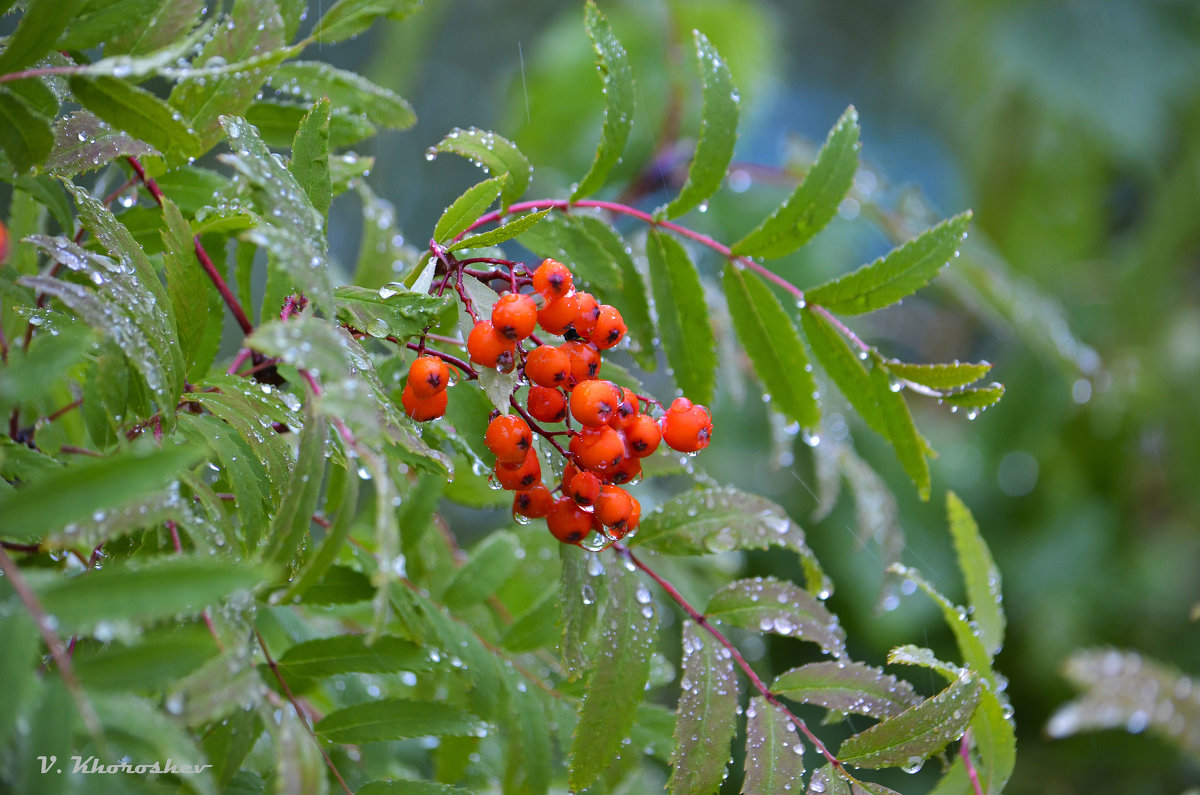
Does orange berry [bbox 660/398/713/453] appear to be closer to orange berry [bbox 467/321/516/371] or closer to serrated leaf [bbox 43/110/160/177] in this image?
orange berry [bbox 467/321/516/371]

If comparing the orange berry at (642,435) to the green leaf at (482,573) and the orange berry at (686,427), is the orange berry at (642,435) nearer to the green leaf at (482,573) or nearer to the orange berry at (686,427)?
the orange berry at (686,427)

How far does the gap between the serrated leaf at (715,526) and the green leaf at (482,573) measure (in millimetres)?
173

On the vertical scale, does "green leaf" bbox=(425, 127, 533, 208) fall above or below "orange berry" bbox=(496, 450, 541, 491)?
above

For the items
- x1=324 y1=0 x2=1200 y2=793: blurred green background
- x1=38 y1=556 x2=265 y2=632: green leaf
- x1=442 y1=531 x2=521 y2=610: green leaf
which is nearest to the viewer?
x1=38 y1=556 x2=265 y2=632: green leaf

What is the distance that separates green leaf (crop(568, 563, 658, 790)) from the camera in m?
0.46

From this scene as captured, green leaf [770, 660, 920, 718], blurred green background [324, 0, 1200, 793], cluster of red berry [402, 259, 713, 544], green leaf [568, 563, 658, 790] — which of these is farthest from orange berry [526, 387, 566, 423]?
blurred green background [324, 0, 1200, 793]

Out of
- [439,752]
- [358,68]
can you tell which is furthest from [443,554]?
[358,68]

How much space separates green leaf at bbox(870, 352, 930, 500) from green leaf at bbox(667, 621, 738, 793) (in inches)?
6.7

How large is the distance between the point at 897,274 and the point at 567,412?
24cm

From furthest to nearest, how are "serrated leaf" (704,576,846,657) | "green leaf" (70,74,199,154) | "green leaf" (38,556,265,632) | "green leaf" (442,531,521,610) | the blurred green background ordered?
Result: the blurred green background, "green leaf" (442,531,521,610), "serrated leaf" (704,576,846,657), "green leaf" (70,74,199,154), "green leaf" (38,556,265,632)

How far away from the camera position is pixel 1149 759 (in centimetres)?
161

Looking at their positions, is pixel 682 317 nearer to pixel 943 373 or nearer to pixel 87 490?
pixel 943 373

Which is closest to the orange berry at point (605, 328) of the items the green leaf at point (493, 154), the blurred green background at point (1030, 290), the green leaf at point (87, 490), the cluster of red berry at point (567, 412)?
the cluster of red berry at point (567, 412)

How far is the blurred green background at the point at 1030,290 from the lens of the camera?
1.62 m
